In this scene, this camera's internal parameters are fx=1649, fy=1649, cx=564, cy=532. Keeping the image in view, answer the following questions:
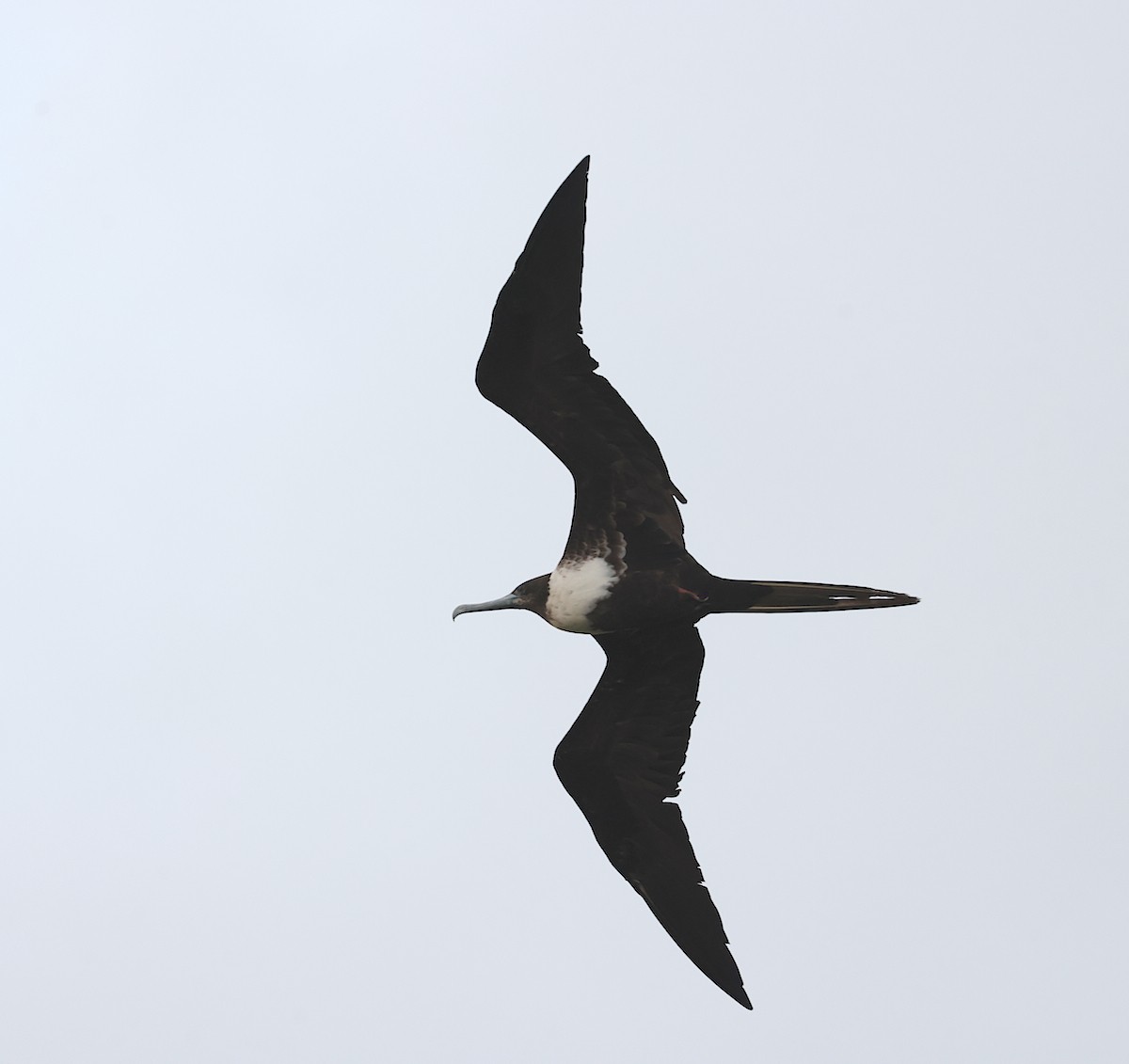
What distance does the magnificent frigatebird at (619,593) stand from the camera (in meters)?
8.68

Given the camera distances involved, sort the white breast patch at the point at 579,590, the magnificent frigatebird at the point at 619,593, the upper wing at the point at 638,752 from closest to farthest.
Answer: the magnificent frigatebird at the point at 619,593
the white breast patch at the point at 579,590
the upper wing at the point at 638,752

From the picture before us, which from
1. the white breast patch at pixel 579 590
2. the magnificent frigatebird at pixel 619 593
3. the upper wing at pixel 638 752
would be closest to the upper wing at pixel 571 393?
the magnificent frigatebird at pixel 619 593

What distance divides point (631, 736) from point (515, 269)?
285cm

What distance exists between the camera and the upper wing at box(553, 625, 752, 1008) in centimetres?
955

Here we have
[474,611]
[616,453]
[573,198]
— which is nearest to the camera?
[573,198]

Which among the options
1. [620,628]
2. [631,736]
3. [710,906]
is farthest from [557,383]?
[710,906]

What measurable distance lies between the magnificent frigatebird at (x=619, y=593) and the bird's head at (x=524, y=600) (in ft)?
0.04

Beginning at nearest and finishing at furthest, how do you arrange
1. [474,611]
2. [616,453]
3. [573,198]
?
[573,198] < [616,453] < [474,611]

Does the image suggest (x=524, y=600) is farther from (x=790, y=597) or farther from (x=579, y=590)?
(x=790, y=597)

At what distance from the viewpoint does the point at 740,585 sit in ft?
29.2

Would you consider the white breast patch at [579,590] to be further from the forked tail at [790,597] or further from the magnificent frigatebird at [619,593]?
the forked tail at [790,597]

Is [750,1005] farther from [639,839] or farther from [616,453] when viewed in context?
[616,453]


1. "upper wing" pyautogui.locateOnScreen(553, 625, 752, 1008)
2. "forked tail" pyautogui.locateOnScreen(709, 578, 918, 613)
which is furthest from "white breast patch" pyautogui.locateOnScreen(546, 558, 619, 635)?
"forked tail" pyautogui.locateOnScreen(709, 578, 918, 613)

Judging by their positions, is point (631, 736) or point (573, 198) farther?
point (631, 736)
